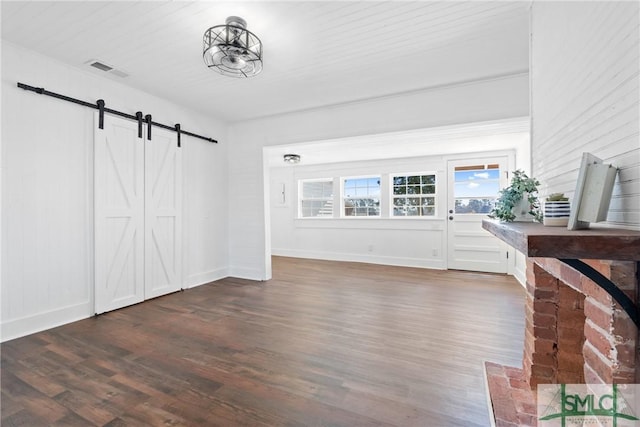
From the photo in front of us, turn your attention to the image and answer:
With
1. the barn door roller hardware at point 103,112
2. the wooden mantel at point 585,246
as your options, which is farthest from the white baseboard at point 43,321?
the wooden mantel at point 585,246

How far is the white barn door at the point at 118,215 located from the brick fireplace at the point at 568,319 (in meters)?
3.83

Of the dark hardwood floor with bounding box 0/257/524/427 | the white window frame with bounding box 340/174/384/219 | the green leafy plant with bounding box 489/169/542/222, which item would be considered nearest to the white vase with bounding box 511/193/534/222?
the green leafy plant with bounding box 489/169/542/222

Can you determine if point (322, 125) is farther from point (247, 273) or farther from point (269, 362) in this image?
point (269, 362)

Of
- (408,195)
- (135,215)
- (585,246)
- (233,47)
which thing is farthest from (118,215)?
(408,195)

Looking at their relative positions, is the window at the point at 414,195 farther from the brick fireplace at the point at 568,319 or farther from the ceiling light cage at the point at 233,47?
the ceiling light cage at the point at 233,47

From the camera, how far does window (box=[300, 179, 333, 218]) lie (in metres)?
7.12

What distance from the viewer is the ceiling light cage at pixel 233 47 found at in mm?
2230

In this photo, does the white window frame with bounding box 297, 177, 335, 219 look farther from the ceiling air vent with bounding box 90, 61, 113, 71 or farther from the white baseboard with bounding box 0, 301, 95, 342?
the white baseboard with bounding box 0, 301, 95, 342

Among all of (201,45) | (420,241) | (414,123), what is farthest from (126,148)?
(420,241)

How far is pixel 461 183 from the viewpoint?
566cm

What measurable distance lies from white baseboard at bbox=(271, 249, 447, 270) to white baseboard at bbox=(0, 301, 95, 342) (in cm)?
459

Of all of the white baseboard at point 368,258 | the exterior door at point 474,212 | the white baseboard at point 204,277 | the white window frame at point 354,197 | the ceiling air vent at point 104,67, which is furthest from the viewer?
Result: the white window frame at point 354,197

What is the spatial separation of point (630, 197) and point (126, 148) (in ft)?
14.2

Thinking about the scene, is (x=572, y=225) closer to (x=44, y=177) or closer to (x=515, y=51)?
(x=515, y=51)
